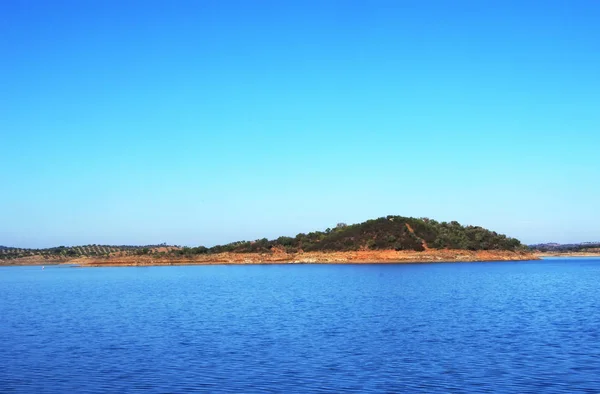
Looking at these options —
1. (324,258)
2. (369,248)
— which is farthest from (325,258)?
(369,248)

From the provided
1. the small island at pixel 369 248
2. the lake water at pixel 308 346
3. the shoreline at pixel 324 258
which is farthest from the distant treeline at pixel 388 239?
the lake water at pixel 308 346

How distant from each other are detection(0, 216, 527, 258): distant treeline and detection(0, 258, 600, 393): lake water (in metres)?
91.9

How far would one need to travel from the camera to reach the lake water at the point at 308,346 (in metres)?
19.7

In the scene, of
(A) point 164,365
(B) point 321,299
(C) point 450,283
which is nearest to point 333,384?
(A) point 164,365

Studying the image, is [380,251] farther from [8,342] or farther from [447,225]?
[8,342]

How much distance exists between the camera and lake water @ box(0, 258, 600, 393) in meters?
19.7

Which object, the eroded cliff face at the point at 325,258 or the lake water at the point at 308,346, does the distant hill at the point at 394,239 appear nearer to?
the eroded cliff face at the point at 325,258

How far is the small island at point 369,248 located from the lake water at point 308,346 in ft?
288

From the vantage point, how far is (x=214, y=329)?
31.7m

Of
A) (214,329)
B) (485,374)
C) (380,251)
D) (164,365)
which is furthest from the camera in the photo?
(380,251)

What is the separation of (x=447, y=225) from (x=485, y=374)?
137538 millimetres

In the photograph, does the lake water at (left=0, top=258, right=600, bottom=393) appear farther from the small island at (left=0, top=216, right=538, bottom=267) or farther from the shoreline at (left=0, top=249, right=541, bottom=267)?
the small island at (left=0, top=216, right=538, bottom=267)

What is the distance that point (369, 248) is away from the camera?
13800 cm

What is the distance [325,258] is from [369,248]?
10.5m
